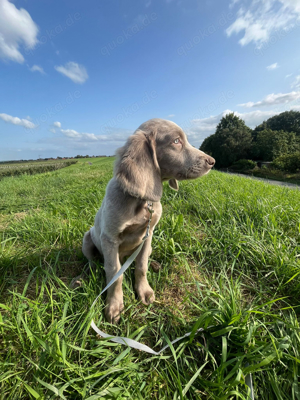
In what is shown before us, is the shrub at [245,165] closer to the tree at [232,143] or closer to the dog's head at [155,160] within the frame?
the tree at [232,143]

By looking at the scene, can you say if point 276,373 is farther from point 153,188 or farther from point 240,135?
point 240,135

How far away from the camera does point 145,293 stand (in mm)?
1874

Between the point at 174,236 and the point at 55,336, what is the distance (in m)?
1.75

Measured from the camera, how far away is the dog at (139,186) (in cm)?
165

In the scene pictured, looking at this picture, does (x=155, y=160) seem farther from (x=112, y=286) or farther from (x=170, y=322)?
(x=170, y=322)

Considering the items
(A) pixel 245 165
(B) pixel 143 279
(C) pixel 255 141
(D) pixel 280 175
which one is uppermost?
(C) pixel 255 141

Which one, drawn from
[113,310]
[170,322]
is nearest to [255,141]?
[170,322]

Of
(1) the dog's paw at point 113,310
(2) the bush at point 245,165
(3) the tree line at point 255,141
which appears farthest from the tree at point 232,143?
(1) the dog's paw at point 113,310

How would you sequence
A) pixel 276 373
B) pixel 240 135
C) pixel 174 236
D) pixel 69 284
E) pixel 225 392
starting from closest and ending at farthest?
pixel 225 392, pixel 276 373, pixel 69 284, pixel 174 236, pixel 240 135

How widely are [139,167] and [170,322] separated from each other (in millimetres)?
1387

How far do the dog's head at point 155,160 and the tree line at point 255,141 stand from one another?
29039mm

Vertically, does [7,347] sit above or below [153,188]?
below

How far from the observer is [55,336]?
4.13 ft

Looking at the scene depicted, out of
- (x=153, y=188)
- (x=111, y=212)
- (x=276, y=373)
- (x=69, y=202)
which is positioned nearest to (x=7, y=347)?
(x=111, y=212)
